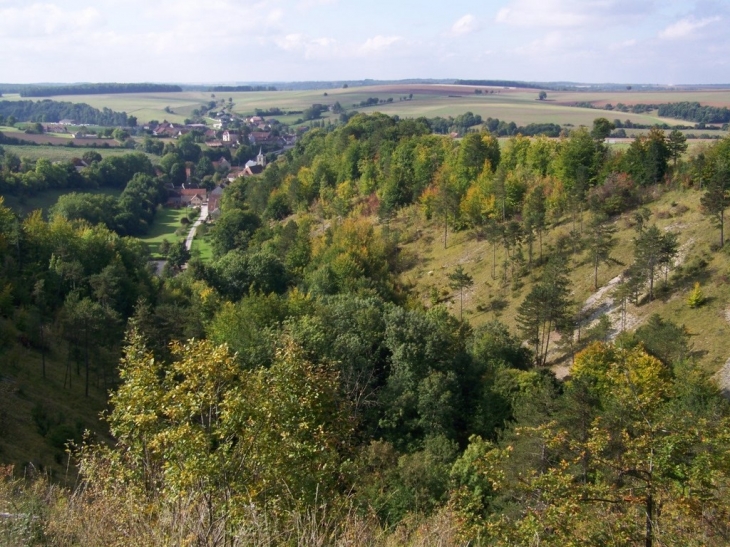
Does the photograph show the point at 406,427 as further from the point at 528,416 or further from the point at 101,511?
the point at 101,511

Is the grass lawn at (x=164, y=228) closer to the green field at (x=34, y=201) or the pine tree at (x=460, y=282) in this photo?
the green field at (x=34, y=201)

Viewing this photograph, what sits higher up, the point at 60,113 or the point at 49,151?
the point at 60,113

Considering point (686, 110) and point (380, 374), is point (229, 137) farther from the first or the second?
point (380, 374)

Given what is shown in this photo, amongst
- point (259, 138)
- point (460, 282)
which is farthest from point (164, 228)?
point (259, 138)

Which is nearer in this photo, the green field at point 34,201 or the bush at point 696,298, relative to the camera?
the bush at point 696,298

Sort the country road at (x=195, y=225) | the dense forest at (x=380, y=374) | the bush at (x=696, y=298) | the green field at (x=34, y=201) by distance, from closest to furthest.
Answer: the dense forest at (x=380, y=374) → the bush at (x=696, y=298) → the green field at (x=34, y=201) → the country road at (x=195, y=225)

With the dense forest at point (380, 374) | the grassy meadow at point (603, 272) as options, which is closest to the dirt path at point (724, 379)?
the grassy meadow at point (603, 272)
